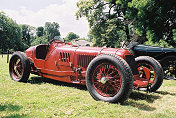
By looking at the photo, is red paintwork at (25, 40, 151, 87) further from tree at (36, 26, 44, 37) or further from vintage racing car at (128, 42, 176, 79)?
tree at (36, 26, 44, 37)

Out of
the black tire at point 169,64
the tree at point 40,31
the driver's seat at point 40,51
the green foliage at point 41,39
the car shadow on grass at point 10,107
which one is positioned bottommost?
the car shadow on grass at point 10,107

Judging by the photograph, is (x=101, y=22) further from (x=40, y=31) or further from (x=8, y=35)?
(x=40, y=31)

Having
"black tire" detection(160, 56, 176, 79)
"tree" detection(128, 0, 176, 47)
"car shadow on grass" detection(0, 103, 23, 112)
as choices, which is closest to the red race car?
"car shadow on grass" detection(0, 103, 23, 112)

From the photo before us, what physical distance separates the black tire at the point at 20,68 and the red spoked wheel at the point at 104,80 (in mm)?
2881

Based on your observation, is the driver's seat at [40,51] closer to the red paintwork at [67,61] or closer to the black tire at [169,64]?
the red paintwork at [67,61]

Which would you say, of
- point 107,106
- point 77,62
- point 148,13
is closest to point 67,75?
point 77,62

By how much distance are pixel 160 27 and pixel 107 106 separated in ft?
33.1

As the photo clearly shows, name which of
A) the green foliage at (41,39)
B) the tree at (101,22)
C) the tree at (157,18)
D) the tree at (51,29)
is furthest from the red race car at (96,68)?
the tree at (51,29)

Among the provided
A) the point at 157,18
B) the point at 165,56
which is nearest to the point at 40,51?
the point at 165,56

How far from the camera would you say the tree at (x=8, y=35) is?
4925 cm

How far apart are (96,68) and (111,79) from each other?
→ 1.54 ft

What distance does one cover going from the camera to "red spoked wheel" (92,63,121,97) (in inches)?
149

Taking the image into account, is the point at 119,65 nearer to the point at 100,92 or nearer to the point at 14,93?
the point at 100,92

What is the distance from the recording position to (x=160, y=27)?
11445 mm
